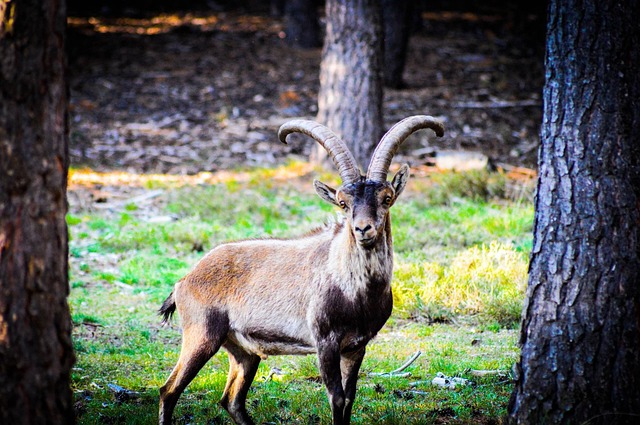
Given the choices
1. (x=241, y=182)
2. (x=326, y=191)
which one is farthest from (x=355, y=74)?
(x=326, y=191)

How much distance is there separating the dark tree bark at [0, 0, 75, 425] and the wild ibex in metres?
2.03

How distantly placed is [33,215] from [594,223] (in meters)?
3.29

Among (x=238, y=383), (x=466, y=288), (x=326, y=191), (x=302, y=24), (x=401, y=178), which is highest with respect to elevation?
(x=302, y=24)

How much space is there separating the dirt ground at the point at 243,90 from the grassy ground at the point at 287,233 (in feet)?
6.34

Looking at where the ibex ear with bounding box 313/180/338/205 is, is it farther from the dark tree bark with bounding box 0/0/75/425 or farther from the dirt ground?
the dirt ground

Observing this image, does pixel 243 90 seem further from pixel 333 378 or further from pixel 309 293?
pixel 333 378

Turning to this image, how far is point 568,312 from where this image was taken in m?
5.03

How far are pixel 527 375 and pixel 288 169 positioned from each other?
996 cm

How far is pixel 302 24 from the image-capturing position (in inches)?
915

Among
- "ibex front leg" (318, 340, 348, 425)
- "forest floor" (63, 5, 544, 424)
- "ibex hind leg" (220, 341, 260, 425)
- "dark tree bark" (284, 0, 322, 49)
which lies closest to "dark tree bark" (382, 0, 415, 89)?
"forest floor" (63, 5, 544, 424)

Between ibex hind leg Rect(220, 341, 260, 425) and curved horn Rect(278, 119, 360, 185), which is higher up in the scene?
curved horn Rect(278, 119, 360, 185)

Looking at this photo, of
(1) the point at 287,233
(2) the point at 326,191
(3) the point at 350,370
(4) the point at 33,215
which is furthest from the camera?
(1) the point at 287,233

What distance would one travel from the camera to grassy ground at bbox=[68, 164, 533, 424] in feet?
21.1

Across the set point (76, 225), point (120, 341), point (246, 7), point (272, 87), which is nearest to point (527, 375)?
point (120, 341)
